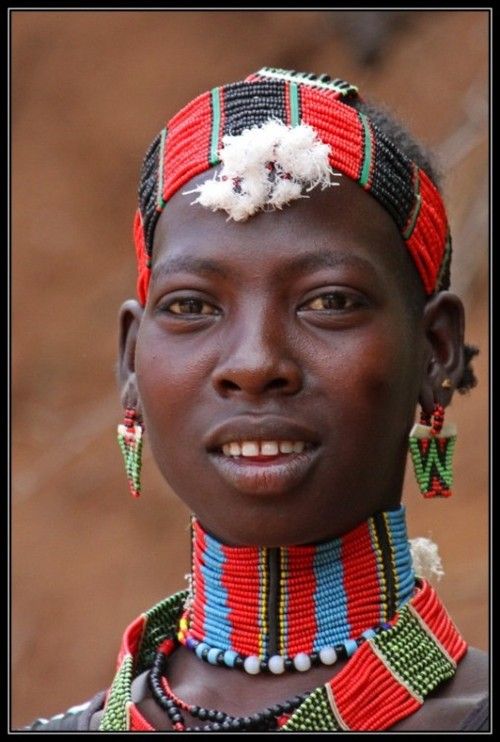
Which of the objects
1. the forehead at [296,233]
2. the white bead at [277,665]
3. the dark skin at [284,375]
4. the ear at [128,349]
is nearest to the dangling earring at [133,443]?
the ear at [128,349]

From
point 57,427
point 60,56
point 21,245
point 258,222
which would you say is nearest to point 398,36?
point 60,56

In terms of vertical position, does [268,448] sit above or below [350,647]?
above

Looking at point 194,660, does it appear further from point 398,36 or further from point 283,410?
point 398,36

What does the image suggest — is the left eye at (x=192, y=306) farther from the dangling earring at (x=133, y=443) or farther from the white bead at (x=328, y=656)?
the white bead at (x=328, y=656)

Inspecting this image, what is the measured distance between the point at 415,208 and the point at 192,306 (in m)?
0.53

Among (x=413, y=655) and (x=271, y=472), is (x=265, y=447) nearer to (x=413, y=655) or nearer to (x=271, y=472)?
(x=271, y=472)

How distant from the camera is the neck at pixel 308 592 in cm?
287

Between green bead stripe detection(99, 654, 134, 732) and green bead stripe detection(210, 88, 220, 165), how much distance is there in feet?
3.60

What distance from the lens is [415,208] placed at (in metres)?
3.02

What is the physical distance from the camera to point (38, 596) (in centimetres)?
805

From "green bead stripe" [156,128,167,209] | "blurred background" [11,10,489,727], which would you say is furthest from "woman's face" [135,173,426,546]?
"blurred background" [11,10,489,727]

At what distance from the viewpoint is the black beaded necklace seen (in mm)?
2809

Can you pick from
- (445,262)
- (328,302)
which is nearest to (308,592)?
(328,302)

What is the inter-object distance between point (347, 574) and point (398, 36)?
19.1ft
